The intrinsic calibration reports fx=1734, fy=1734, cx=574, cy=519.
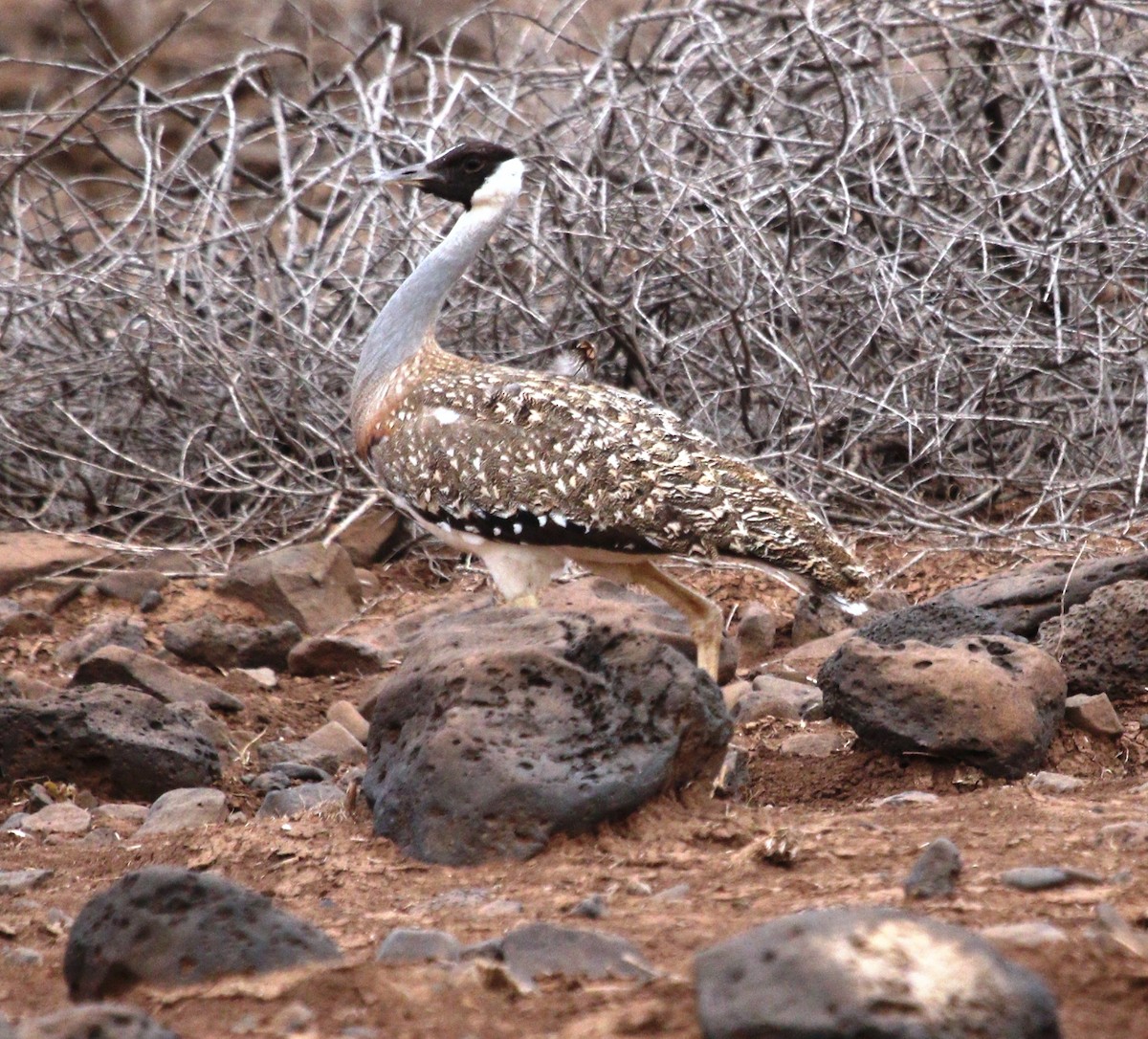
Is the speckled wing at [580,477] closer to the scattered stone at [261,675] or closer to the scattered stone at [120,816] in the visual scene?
the scattered stone at [261,675]

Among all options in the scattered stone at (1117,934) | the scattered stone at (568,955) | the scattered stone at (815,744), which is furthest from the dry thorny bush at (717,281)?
the scattered stone at (568,955)

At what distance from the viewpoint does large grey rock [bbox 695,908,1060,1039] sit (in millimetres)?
2205

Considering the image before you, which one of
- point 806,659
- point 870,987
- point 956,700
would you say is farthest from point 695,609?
point 870,987

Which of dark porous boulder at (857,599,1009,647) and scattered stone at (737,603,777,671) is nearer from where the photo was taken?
dark porous boulder at (857,599,1009,647)

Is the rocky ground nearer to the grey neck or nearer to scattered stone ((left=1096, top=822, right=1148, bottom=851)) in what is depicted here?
scattered stone ((left=1096, top=822, right=1148, bottom=851))

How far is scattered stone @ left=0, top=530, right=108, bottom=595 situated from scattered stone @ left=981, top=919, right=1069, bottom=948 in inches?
222

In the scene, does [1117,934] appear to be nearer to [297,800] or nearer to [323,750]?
[297,800]

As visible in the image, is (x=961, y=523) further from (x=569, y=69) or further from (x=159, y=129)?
(x=159, y=129)

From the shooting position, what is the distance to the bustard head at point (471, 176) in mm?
6336

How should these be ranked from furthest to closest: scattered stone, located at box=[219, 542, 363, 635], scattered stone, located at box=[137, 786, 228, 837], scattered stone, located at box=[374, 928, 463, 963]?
scattered stone, located at box=[219, 542, 363, 635] < scattered stone, located at box=[137, 786, 228, 837] < scattered stone, located at box=[374, 928, 463, 963]

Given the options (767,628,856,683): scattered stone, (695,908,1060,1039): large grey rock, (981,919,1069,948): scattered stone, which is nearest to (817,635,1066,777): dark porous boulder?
(767,628,856,683): scattered stone

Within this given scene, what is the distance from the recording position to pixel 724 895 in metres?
3.35

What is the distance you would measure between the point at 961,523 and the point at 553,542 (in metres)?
2.26

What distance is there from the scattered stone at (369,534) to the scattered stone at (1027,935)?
545 centimetres
